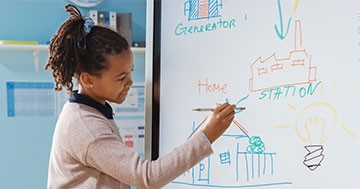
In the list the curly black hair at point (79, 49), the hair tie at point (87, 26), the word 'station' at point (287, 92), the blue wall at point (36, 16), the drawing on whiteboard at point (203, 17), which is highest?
the blue wall at point (36, 16)

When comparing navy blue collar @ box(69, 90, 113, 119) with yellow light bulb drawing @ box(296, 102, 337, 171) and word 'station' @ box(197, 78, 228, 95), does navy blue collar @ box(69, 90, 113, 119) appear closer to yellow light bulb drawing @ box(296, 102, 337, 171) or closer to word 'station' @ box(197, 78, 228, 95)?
word 'station' @ box(197, 78, 228, 95)

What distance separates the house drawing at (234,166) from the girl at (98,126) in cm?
13

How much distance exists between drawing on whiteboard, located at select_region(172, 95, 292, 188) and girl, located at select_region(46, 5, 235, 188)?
0.12 metres

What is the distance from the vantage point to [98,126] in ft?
2.56

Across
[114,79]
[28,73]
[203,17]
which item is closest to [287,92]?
[203,17]

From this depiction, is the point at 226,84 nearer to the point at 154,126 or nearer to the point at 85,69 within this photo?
the point at 154,126

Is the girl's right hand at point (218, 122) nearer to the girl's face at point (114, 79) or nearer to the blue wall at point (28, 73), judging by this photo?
the girl's face at point (114, 79)

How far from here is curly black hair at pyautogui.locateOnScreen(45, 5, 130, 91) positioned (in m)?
0.79

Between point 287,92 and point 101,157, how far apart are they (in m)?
0.44

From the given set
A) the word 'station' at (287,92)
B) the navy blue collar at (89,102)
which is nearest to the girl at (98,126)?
the navy blue collar at (89,102)

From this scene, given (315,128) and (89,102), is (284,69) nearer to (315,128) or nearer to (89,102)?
(315,128)

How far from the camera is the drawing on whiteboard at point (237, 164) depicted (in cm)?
85

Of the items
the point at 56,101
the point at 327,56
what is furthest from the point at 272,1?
the point at 56,101

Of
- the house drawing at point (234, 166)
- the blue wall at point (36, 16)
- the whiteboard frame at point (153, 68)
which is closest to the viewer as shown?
the house drawing at point (234, 166)
